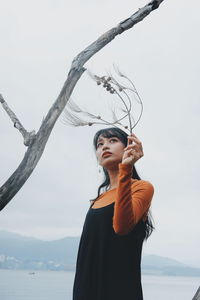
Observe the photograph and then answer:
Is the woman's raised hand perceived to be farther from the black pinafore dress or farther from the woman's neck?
the woman's neck

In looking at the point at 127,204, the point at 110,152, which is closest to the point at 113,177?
the point at 110,152

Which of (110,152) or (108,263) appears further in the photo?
(110,152)

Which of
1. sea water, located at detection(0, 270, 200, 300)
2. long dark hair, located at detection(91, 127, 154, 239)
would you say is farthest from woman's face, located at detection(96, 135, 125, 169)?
sea water, located at detection(0, 270, 200, 300)

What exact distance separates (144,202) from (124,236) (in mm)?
183

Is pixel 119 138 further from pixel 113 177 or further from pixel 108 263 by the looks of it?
pixel 108 263

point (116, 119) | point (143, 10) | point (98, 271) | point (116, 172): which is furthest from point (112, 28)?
point (98, 271)

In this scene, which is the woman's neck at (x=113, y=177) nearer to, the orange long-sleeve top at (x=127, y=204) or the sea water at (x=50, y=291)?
the orange long-sleeve top at (x=127, y=204)

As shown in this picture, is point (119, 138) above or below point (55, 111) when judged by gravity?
below

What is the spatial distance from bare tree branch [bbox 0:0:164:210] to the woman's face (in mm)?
294

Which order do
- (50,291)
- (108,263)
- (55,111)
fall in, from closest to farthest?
(108,263) → (55,111) → (50,291)

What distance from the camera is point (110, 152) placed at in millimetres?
2309

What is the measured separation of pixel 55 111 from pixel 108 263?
2.78 feet

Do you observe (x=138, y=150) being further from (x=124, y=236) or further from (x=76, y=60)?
(x=76, y=60)

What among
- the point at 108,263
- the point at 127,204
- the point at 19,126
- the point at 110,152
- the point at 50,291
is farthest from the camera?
the point at 50,291
